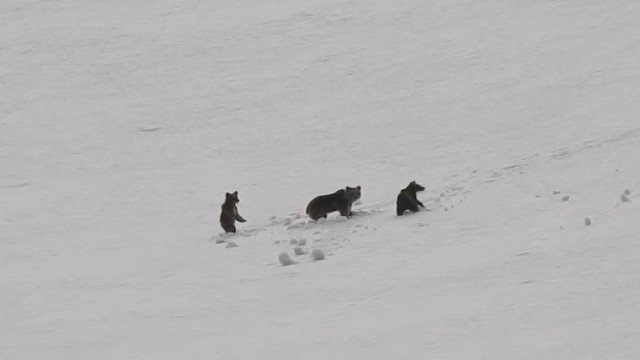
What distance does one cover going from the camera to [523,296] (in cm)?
792

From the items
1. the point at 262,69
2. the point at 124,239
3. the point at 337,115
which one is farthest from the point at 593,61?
the point at 124,239

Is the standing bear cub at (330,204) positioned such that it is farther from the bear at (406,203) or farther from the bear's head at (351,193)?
the bear at (406,203)

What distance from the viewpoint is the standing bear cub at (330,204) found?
1263 cm

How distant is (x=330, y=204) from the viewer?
1262 centimetres

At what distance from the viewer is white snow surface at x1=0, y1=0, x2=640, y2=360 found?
8094mm

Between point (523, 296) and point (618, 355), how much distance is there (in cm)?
173

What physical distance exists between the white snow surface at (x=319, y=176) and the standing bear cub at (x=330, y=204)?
279 mm

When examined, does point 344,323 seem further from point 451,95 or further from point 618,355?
point 451,95

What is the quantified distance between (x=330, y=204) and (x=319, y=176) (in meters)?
4.55

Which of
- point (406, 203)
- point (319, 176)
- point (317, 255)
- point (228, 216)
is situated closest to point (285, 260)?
point (317, 255)

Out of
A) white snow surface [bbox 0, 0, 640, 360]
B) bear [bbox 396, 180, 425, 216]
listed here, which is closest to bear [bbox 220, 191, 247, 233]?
white snow surface [bbox 0, 0, 640, 360]

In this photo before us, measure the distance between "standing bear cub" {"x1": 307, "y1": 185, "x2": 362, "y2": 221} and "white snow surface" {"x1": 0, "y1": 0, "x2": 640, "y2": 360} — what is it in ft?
0.92

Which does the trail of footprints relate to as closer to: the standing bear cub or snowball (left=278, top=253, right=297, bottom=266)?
snowball (left=278, top=253, right=297, bottom=266)

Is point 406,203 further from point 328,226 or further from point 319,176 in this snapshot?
point 319,176
